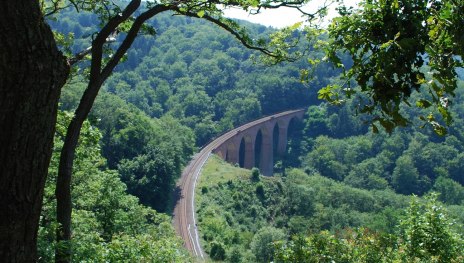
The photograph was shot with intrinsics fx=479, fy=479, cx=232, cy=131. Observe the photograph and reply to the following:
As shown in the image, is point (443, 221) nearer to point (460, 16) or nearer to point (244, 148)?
point (460, 16)

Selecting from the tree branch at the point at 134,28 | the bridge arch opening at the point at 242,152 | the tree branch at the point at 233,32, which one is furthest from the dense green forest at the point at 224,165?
the bridge arch opening at the point at 242,152

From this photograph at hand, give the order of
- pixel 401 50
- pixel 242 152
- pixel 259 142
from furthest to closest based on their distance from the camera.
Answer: pixel 259 142, pixel 242 152, pixel 401 50

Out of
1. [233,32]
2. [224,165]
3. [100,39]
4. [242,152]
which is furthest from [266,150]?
[100,39]

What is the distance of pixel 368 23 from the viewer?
7.03 ft

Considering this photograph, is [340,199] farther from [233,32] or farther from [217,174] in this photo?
[233,32]

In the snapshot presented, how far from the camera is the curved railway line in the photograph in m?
26.8

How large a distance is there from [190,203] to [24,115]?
1206 inches

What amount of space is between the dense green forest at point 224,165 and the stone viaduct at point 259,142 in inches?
92.1

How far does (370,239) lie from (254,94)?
5908cm

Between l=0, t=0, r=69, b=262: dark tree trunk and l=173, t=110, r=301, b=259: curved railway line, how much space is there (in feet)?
70.1

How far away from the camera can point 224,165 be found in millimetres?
40656

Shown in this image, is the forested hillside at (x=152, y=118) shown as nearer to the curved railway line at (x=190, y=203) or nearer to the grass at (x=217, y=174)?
the curved railway line at (x=190, y=203)

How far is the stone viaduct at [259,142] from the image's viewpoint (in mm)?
49000

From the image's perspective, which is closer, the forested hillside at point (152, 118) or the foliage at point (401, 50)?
the foliage at point (401, 50)
